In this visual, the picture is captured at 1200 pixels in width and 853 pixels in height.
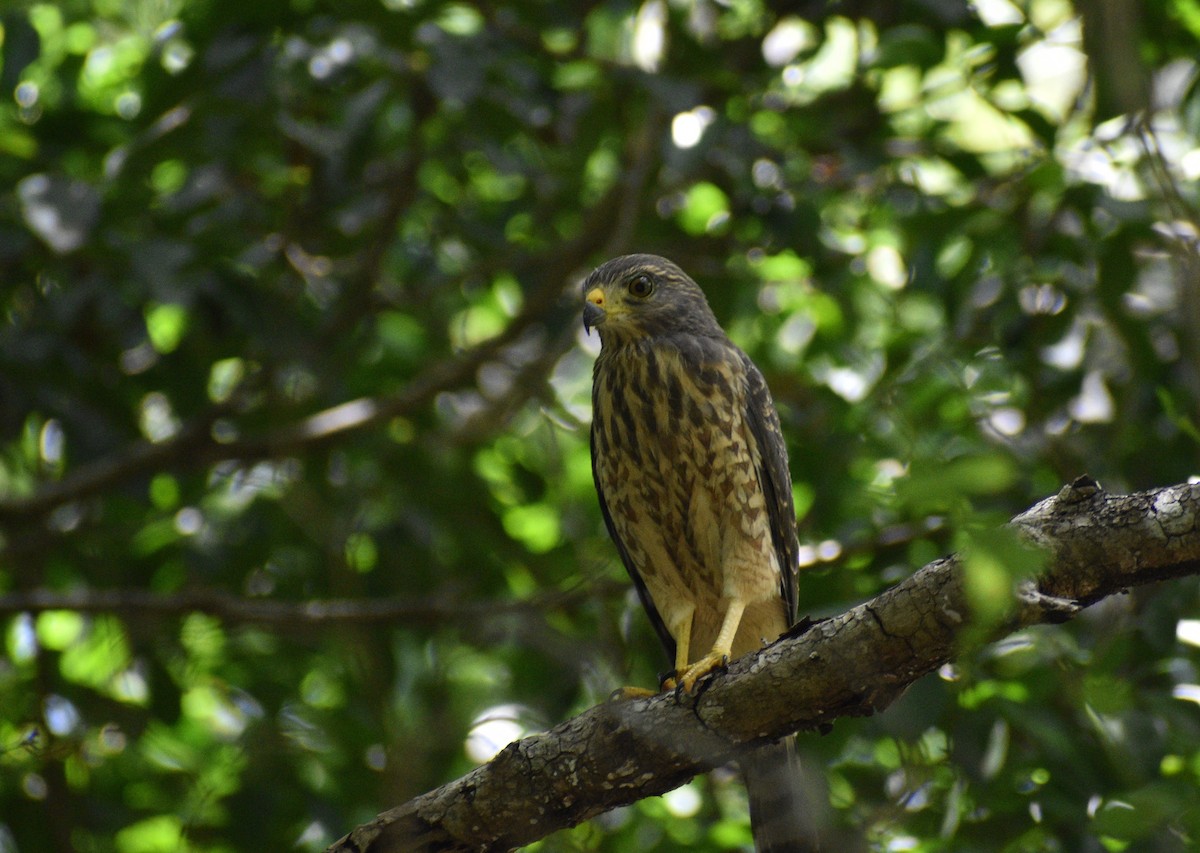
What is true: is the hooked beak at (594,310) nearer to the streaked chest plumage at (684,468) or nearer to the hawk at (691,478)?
the hawk at (691,478)

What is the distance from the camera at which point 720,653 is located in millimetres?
3584

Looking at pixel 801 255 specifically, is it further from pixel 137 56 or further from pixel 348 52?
pixel 137 56

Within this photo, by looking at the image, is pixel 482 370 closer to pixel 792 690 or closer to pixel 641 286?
pixel 641 286

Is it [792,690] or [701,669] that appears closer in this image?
[792,690]

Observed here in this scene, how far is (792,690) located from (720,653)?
85cm

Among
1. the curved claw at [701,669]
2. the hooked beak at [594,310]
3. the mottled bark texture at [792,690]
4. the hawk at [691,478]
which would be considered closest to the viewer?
the mottled bark texture at [792,690]

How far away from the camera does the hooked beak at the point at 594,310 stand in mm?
4172

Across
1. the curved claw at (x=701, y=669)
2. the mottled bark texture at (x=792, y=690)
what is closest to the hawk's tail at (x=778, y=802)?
the curved claw at (x=701, y=669)

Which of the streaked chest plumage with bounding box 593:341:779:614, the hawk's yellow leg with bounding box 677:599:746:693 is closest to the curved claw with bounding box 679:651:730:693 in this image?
the hawk's yellow leg with bounding box 677:599:746:693

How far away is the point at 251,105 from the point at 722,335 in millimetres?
1751

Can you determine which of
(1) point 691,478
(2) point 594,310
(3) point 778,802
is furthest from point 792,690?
(2) point 594,310

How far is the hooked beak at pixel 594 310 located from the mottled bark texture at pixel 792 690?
1.49m

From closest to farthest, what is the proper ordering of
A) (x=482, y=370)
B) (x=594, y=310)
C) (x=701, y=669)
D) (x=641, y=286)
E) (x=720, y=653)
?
(x=701, y=669), (x=720, y=653), (x=594, y=310), (x=641, y=286), (x=482, y=370)

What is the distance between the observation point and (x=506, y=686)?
4.99m
